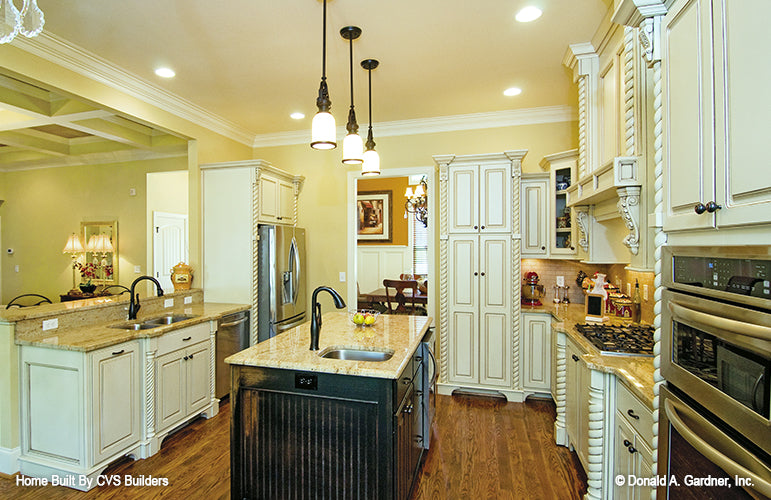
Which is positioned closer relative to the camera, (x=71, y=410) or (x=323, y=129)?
(x=323, y=129)

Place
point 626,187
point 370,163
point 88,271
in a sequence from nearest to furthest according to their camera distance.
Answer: point 626,187 → point 370,163 → point 88,271

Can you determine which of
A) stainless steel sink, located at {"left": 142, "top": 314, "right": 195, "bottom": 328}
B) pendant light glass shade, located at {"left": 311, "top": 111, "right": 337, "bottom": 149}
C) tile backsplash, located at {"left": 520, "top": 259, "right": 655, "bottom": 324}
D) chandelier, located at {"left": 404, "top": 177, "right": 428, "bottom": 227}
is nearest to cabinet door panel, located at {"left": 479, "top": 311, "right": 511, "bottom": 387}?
tile backsplash, located at {"left": 520, "top": 259, "right": 655, "bottom": 324}

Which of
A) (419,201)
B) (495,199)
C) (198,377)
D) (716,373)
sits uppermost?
(419,201)

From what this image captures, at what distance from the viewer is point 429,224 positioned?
4.32m

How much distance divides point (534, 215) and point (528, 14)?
1.96 meters

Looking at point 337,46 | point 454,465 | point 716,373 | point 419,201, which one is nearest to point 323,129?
point 337,46

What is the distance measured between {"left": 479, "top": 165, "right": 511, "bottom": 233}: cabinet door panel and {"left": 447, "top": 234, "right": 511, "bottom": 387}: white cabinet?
0.12 meters

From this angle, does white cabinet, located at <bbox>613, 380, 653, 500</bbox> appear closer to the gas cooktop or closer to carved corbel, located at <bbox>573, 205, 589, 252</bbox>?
the gas cooktop

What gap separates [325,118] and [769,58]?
1695mm

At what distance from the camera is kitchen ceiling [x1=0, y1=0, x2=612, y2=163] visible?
2.36 m

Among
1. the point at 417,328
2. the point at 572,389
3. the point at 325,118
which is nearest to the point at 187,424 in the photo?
the point at 417,328

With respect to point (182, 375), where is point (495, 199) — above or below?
above

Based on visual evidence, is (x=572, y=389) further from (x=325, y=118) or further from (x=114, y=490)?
(x=114, y=490)

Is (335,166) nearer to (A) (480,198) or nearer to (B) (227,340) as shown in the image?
(A) (480,198)
